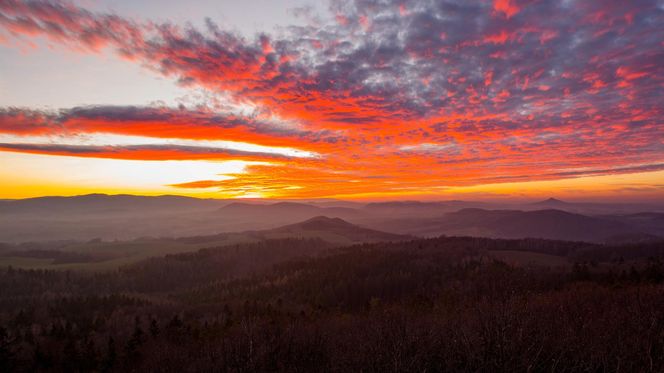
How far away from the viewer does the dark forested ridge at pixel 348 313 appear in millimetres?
8000

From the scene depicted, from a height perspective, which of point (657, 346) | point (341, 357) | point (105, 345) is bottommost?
point (105, 345)

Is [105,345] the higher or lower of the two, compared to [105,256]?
higher

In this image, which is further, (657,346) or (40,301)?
(40,301)

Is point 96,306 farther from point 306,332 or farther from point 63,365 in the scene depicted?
point 306,332

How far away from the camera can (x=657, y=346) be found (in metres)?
7.97

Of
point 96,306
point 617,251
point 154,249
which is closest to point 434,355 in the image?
point 96,306

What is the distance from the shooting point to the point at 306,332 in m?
14.3

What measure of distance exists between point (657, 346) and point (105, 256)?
6596 inches

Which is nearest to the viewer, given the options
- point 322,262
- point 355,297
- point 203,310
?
point 203,310

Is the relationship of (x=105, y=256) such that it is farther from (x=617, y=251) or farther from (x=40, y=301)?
(x=617, y=251)

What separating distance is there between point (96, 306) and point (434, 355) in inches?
2649

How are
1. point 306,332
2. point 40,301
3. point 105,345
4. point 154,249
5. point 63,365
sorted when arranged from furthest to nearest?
1. point 154,249
2. point 40,301
3. point 105,345
4. point 63,365
5. point 306,332

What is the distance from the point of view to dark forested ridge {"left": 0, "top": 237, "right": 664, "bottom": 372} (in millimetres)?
8000

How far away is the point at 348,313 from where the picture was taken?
106 ft
